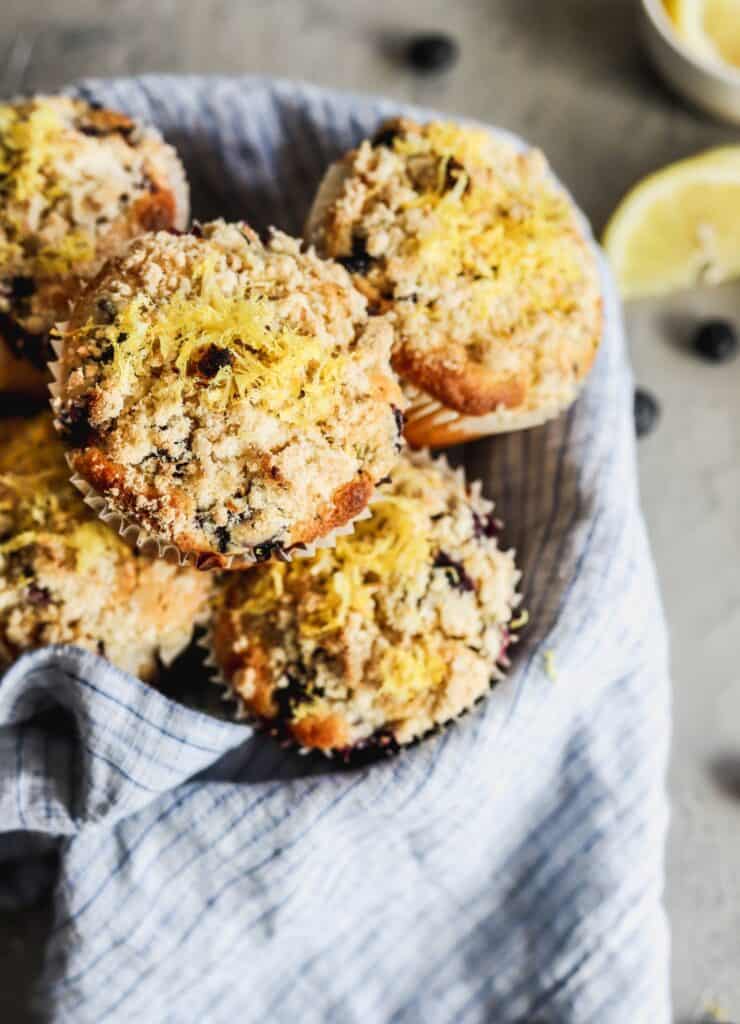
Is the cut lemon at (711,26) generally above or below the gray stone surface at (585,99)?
above

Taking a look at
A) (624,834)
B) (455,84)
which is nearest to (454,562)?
(624,834)

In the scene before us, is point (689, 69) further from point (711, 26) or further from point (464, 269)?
point (464, 269)

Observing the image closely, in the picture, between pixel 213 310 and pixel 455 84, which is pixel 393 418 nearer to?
pixel 213 310

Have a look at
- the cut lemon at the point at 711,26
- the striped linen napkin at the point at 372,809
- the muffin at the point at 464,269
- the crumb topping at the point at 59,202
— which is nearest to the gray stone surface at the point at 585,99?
the cut lemon at the point at 711,26

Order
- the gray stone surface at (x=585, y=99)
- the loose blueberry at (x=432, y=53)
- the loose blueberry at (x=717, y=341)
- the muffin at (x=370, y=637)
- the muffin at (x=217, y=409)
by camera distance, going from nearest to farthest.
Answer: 1. the muffin at (x=217, y=409)
2. the muffin at (x=370, y=637)
3. the gray stone surface at (x=585, y=99)
4. the loose blueberry at (x=717, y=341)
5. the loose blueberry at (x=432, y=53)

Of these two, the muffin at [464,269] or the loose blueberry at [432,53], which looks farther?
the loose blueberry at [432,53]

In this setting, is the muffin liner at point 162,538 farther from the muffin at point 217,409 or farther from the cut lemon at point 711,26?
the cut lemon at point 711,26

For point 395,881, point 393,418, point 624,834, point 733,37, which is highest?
point 733,37
